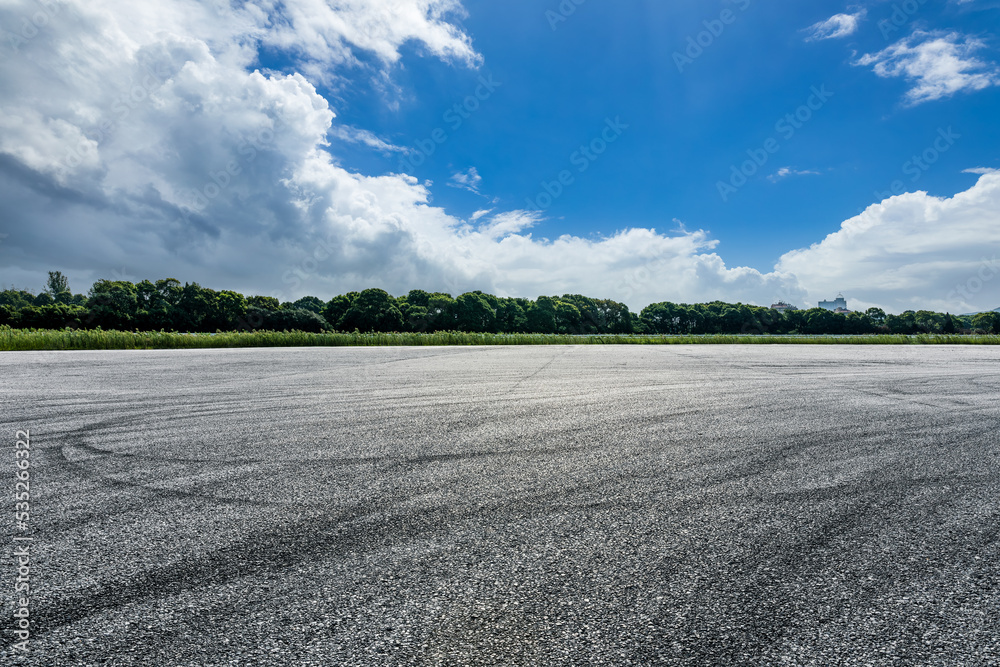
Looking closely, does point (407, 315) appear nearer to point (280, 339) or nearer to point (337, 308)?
point (337, 308)

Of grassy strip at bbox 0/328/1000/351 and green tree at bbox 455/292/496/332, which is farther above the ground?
green tree at bbox 455/292/496/332

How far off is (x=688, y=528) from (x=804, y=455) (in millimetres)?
2023

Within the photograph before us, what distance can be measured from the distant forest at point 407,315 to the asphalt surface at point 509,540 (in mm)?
53768

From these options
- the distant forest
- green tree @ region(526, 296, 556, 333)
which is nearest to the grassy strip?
the distant forest

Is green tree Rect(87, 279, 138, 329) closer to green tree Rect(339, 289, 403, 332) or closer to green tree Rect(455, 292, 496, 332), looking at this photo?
green tree Rect(339, 289, 403, 332)

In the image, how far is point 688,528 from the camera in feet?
7.72

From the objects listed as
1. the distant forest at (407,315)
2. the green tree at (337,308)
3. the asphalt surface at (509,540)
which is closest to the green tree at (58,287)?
the distant forest at (407,315)

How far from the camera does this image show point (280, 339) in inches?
913

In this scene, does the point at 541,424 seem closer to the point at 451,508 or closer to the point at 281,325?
the point at 451,508

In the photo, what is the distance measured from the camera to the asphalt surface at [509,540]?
154 cm

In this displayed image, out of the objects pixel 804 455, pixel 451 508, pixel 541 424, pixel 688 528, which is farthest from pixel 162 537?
pixel 804 455

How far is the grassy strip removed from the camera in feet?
58.9

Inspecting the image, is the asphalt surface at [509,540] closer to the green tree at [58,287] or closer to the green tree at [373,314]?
the green tree at [373,314]

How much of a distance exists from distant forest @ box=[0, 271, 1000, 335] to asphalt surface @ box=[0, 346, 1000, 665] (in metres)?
53.8
